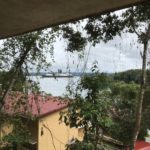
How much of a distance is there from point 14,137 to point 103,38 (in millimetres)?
2830

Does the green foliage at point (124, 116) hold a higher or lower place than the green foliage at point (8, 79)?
lower

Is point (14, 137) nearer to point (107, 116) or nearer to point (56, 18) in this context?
point (107, 116)

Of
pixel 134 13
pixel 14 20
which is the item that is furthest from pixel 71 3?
pixel 134 13

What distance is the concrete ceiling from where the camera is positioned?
8.87ft

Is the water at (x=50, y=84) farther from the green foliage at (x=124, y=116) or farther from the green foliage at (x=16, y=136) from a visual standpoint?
the green foliage at (x=124, y=116)

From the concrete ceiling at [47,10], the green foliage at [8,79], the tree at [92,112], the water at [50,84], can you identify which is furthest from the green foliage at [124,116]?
the concrete ceiling at [47,10]

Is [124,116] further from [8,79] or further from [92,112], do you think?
[92,112]

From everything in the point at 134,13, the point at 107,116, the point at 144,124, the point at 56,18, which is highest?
the point at 134,13

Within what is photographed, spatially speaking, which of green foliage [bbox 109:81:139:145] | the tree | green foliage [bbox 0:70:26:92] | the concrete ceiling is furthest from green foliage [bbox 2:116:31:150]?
the concrete ceiling

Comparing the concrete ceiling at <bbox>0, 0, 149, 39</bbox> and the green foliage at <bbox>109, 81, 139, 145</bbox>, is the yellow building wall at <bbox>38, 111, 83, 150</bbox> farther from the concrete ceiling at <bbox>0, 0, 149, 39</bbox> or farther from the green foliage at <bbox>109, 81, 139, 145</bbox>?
the concrete ceiling at <bbox>0, 0, 149, 39</bbox>

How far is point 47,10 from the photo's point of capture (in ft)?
9.75

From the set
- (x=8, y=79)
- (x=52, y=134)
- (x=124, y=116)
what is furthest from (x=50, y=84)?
(x=124, y=116)

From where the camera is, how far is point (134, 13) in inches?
254

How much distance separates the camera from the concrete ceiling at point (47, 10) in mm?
2705
